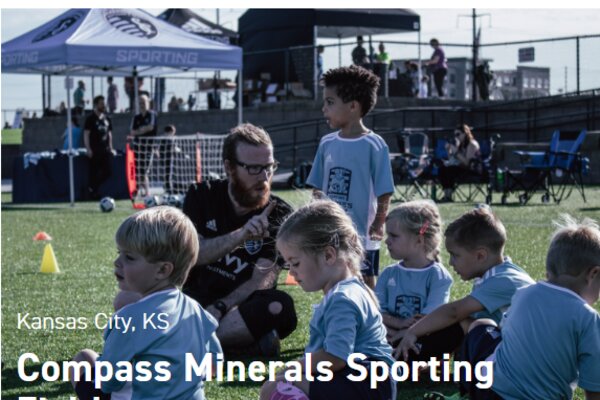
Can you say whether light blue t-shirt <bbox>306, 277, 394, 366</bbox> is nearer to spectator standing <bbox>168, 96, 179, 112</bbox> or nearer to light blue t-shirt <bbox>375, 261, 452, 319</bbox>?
light blue t-shirt <bbox>375, 261, 452, 319</bbox>

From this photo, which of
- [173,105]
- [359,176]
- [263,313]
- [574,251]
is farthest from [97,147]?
[574,251]

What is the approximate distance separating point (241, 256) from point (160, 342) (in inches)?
89.6

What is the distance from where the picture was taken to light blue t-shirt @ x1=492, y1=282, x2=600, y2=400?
3.57 meters

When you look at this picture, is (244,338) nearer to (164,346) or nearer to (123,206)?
Result: (164,346)

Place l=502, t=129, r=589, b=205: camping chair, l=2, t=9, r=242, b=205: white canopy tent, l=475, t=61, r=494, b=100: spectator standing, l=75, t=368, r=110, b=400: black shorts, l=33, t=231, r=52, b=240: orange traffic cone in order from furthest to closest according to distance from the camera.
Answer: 1. l=475, t=61, r=494, b=100: spectator standing
2. l=2, t=9, r=242, b=205: white canopy tent
3. l=502, t=129, r=589, b=205: camping chair
4. l=33, t=231, r=52, b=240: orange traffic cone
5. l=75, t=368, r=110, b=400: black shorts

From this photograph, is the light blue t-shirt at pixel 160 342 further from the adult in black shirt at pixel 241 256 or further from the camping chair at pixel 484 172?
the camping chair at pixel 484 172

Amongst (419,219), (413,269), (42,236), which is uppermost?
(419,219)

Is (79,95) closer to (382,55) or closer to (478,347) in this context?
(382,55)

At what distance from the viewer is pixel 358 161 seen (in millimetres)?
6020

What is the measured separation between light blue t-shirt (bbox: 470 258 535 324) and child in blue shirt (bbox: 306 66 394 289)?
1.53 m

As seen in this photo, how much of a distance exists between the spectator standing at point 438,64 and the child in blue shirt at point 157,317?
23961 millimetres

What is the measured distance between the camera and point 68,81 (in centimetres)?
1934

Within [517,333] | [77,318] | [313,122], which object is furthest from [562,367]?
[313,122]

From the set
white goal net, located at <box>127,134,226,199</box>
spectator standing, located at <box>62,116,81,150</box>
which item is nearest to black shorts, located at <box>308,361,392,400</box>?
white goal net, located at <box>127,134,226,199</box>
